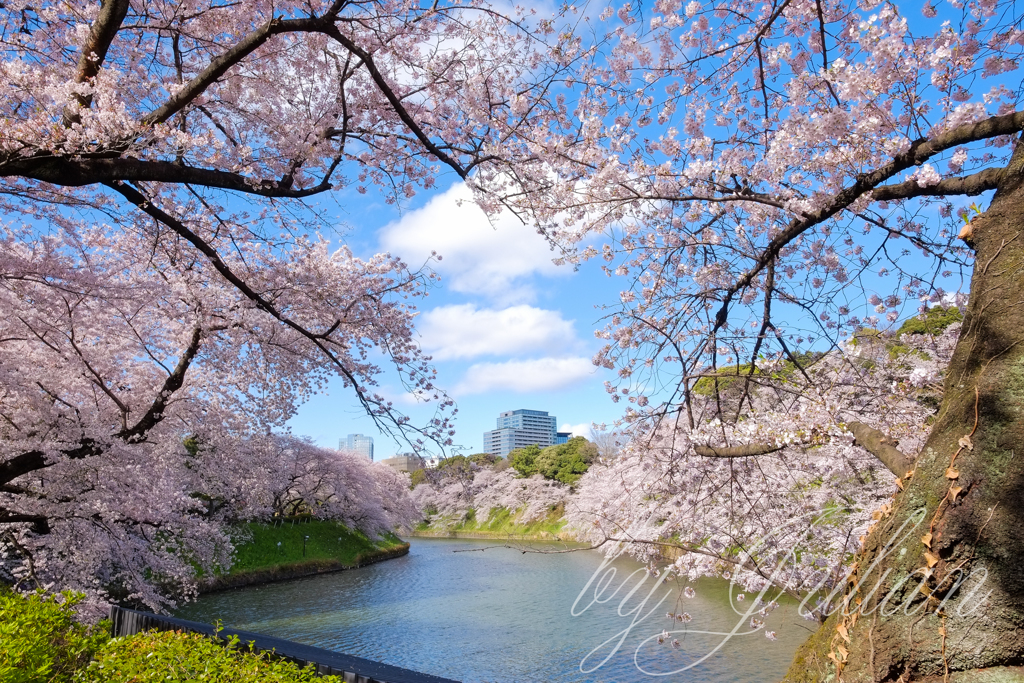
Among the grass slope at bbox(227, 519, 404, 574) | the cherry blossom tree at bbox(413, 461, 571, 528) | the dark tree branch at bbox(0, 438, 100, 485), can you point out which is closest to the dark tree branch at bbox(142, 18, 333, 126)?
the dark tree branch at bbox(0, 438, 100, 485)

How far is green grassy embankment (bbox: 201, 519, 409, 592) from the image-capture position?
18.2 meters

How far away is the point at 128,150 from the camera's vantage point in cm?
367

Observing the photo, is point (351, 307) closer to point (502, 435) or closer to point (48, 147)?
point (48, 147)

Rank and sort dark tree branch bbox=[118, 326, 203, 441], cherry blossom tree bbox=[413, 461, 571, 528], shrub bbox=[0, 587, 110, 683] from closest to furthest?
shrub bbox=[0, 587, 110, 683] < dark tree branch bbox=[118, 326, 203, 441] < cherry blossom tree bbox=[413, 461, 571, 528]

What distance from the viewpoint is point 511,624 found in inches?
501

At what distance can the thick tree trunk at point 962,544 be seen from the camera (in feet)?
6.16

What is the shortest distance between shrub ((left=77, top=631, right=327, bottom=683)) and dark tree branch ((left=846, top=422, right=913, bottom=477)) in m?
3.37

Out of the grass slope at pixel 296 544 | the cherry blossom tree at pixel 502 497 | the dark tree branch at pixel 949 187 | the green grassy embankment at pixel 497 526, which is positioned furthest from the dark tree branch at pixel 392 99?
the cherry blossom tree at pixel 502 497

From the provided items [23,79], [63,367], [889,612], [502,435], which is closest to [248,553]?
[63,367]

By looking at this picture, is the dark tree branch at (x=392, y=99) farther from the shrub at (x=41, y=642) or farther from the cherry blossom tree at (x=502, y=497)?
the cherry blossom tree at (x=502, y=497)

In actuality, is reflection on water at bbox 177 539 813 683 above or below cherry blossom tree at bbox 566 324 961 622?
below

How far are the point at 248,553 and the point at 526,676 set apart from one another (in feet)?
43.9

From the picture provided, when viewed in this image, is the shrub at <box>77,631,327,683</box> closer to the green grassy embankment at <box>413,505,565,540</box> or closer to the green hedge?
the green hedge

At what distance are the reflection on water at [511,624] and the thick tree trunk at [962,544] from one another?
1956mm
